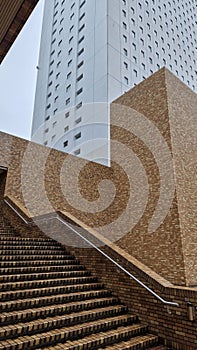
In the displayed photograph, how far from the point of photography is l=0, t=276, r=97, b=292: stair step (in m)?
3.74

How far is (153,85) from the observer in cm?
888

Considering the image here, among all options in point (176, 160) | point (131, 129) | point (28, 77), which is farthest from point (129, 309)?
point (28, 77)

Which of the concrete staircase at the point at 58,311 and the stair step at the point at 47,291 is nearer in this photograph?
the concrete staircase at the point at 58,311

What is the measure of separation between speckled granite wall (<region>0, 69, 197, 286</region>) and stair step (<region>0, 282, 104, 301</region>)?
2.99 metres

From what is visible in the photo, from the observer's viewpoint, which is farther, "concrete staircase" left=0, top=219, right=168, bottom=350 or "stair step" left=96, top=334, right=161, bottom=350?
"stair step" left=96, top=334, right=161, bottom=350

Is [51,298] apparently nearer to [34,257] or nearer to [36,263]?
[36,263]

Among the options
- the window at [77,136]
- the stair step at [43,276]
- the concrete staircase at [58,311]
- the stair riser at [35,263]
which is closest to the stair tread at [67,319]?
the concrete staircase at [58,311]

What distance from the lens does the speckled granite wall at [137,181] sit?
6.98m

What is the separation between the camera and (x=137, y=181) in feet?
27.7

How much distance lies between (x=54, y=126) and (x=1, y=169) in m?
15.4

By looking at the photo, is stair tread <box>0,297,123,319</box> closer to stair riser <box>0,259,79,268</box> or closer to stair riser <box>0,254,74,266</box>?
stair riser <box>0,259,79,268</box>

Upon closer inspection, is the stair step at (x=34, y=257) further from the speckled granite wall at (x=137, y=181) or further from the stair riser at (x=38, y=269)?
the speckled granite wall at (x=137, y=181)

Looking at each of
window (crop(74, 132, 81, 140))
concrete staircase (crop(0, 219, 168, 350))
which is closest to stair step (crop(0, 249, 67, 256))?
concrete staircase (crop(0, 219, 168, 350))

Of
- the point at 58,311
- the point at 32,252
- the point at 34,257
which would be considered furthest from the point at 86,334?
the point at 32,252
